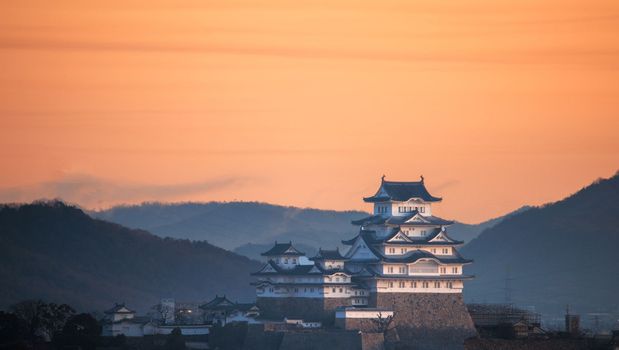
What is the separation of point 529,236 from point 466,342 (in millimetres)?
A: 83394

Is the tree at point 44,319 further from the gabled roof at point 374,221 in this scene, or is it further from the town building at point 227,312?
the gabled roof at point 374,221

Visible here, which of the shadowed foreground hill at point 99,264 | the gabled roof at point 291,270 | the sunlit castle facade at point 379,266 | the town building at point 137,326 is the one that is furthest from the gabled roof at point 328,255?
the shadowed foreground hill at point 99,264

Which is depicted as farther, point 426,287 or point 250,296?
point 250,296

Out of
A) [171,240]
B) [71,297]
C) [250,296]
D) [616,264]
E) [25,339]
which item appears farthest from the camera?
[616,264]

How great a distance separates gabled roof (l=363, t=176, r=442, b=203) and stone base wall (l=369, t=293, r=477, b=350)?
566cm

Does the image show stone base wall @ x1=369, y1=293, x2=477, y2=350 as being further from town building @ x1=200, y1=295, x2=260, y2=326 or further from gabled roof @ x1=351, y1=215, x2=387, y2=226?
town building @ x1=200, y1=295, x2=260, y2=326

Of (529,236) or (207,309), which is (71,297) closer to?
(207,309)

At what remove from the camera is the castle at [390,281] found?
3273 inches

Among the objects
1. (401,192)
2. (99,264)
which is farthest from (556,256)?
(401,192)

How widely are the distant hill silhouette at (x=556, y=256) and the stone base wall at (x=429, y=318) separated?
2322 inches

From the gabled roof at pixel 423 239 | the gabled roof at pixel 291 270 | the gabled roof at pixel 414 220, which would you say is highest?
the gabled roof at pixel 414 220

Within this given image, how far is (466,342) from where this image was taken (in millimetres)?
83438

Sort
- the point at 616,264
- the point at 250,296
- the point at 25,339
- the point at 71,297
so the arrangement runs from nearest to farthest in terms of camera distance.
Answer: the point at 25,339
the point at 71,297
the point at 250,296
the point at 616,264

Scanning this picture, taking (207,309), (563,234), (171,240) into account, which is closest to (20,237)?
(171,240)
